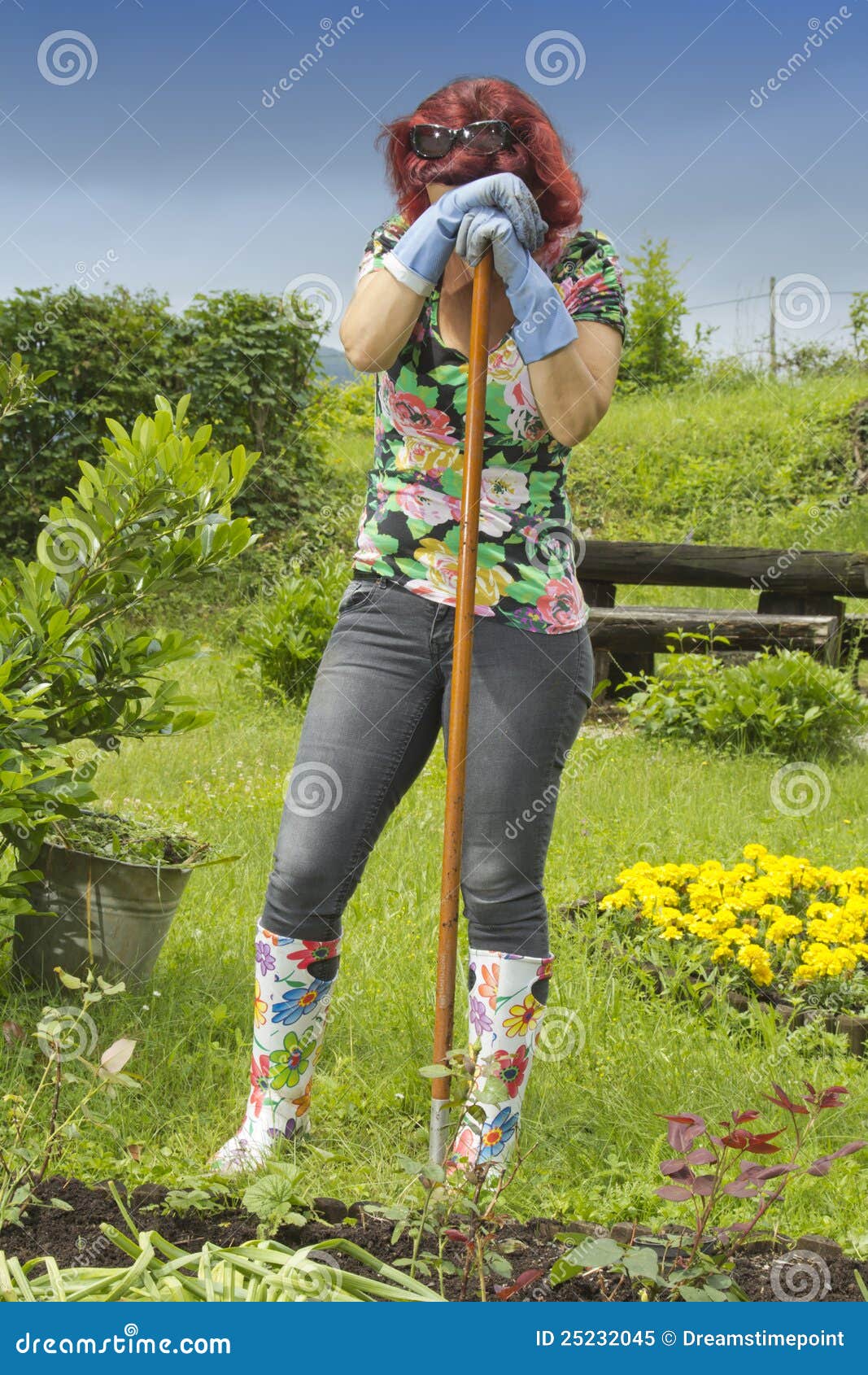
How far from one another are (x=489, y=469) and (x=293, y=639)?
13.9 ft

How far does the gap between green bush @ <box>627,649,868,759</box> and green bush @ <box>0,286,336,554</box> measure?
390 cm

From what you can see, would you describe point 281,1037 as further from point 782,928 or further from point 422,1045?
point 782,928

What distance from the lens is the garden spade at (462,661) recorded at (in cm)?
168

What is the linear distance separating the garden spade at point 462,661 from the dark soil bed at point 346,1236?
17cm

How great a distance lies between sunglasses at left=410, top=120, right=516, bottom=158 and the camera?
185 centimetres

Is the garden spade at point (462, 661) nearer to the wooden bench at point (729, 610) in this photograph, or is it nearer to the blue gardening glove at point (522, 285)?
the blue gardening glove at point (522, 285)

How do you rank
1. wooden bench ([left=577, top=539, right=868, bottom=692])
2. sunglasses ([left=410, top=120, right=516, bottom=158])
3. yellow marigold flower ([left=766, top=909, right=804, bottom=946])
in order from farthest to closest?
wooden bench ([left=577, top=539, right=868, bottom=692]) → yellow marigold flower ([left=766, top=909, right=804, bottom=946]) → sunglasses ([left=410, top=120, right=516, bottom=158])

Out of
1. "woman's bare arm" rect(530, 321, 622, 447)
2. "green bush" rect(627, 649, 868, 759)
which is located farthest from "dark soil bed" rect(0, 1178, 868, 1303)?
"green bush" rect(627, 649, 868, 759)

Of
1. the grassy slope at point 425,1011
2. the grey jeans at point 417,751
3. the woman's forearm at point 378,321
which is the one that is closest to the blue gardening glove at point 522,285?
the woman's forearm at point 378,321

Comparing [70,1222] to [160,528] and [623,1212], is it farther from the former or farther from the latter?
[160,528]

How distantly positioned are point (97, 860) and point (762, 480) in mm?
9081

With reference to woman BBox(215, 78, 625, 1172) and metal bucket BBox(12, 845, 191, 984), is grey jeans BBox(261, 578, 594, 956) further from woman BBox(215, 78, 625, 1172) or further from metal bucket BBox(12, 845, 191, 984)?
metal bucket BBox(12, 845, 191, 984)

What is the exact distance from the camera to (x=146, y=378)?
7965 millimetres

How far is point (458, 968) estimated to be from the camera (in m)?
3.05
